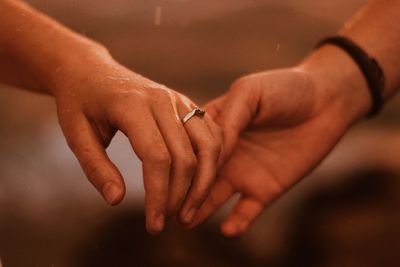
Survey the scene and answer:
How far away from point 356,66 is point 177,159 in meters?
0.41

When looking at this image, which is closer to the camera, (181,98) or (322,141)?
(181,98)

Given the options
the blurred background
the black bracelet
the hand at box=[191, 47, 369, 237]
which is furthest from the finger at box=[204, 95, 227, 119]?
the black bracelet

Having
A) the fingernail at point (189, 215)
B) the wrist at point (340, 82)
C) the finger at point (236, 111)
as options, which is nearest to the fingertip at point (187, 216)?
the fingernail at point (189, 215)

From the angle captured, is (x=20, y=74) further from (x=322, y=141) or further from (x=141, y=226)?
(x=322, y=141)

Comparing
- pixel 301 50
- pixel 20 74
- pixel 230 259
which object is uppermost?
pixel 20 74

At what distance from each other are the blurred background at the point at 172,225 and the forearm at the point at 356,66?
18cm

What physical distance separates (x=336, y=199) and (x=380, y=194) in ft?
0.24

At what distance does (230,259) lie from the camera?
87 centimetres

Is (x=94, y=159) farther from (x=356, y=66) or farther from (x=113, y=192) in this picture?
(x=356, y=66)

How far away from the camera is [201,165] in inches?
21.8

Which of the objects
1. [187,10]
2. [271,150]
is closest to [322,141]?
[271,150]

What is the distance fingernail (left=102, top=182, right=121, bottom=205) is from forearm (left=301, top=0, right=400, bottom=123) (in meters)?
0.39

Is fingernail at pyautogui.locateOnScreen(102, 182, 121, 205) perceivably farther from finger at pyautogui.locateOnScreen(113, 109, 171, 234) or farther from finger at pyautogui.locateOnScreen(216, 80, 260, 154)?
finger at pyautogui.locateOnScreen(216, 80, 260, 154)

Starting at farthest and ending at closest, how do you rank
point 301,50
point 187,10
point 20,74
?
point 187,10, point 301,50, point 20,74
